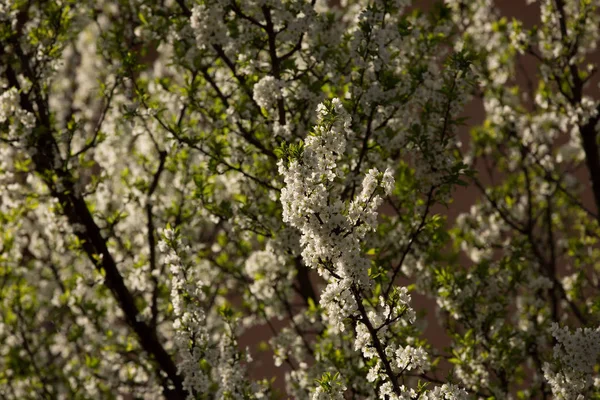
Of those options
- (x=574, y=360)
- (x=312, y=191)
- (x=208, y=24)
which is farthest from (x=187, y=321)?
(x=574, y=360)

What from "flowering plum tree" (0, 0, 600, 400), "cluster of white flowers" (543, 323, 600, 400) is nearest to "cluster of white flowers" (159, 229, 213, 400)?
"flowering plum tree" (0, 0, 600, 400)

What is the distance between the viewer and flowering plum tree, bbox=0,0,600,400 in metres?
3.91

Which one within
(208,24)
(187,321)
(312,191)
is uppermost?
(208,24)

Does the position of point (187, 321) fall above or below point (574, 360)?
above

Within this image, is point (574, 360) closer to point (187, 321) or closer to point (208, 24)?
point (187, 321)

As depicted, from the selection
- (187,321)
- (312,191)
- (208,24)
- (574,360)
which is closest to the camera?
(312,191)

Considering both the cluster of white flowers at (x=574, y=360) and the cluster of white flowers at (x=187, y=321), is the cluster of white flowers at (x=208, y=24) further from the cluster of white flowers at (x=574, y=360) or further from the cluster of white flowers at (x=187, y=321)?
the cluster of white flowers at (x=574, y=360)

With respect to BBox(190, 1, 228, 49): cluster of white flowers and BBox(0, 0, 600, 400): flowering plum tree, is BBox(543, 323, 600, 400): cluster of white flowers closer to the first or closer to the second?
BBox(0, 0, 600, 400): flowering plum tree

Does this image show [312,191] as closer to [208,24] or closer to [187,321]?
[187,321]

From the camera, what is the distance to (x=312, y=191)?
129 inches

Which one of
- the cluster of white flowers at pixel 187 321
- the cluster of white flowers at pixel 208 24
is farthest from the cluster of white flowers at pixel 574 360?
the cluster of white flowers at pixel 208 24

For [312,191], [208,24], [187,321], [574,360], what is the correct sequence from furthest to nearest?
[208,24] → [187,321] → [574,360] → [312,191]

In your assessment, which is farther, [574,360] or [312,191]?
[574,360]

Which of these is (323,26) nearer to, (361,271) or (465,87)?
(465,87)
